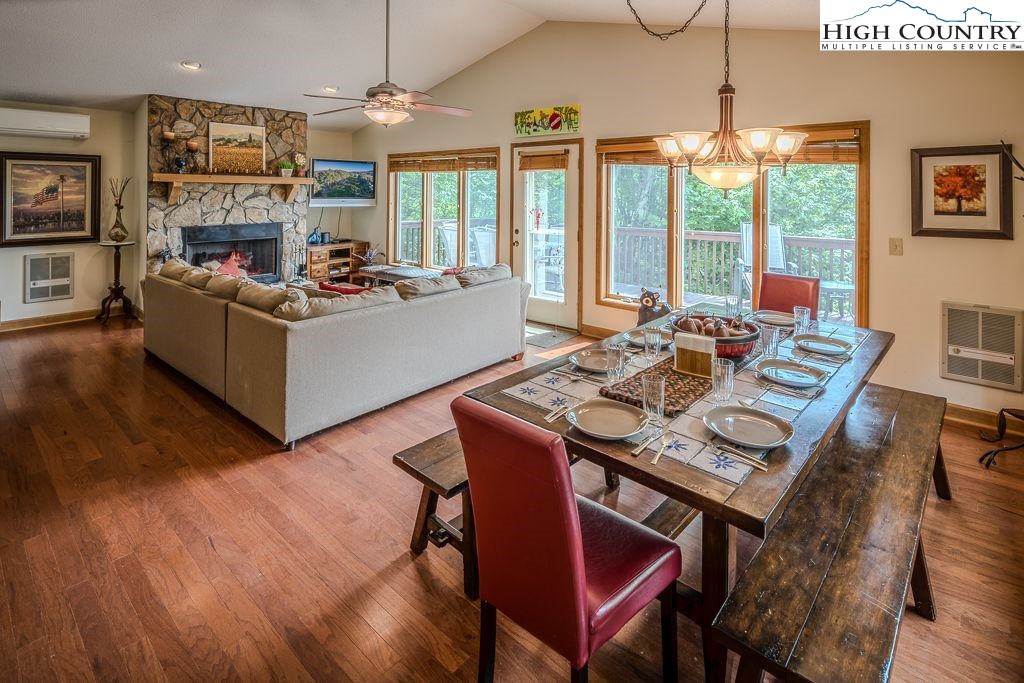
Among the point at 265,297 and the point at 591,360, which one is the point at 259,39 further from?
the point at 591,360

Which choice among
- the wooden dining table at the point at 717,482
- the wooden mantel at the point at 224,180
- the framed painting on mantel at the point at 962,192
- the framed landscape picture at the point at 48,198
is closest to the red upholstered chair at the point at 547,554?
the wooden dining table at the point at 717,482

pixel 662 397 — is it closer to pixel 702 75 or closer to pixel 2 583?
pixel 2 583

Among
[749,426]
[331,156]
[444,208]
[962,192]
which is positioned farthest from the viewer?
[331,156]

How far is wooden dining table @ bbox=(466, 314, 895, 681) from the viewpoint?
1.35 metres

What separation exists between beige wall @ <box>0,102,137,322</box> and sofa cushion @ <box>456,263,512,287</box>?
15.4ft

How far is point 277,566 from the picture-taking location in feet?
7.29

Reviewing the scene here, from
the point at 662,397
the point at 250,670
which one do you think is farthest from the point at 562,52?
the point at 250,670

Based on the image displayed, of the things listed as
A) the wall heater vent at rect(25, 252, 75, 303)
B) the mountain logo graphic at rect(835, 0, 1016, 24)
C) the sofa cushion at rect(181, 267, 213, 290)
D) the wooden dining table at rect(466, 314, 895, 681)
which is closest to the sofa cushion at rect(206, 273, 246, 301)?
the sofa cushion at rect(181, 267, 213, 290)

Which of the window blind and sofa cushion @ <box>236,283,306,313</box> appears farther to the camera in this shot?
the window blind

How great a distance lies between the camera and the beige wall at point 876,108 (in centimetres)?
343

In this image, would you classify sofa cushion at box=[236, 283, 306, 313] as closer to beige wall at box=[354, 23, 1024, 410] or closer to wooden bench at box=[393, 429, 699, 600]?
wooden bench at box=[393, 429, 699, 600]

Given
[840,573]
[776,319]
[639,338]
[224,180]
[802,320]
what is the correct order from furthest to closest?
[224,180]
[776,319]
[802,320]
[639,338]
[840,573]

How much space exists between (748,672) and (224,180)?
7090mm

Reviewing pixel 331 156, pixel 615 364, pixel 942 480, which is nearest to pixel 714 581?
pixel 615 364
